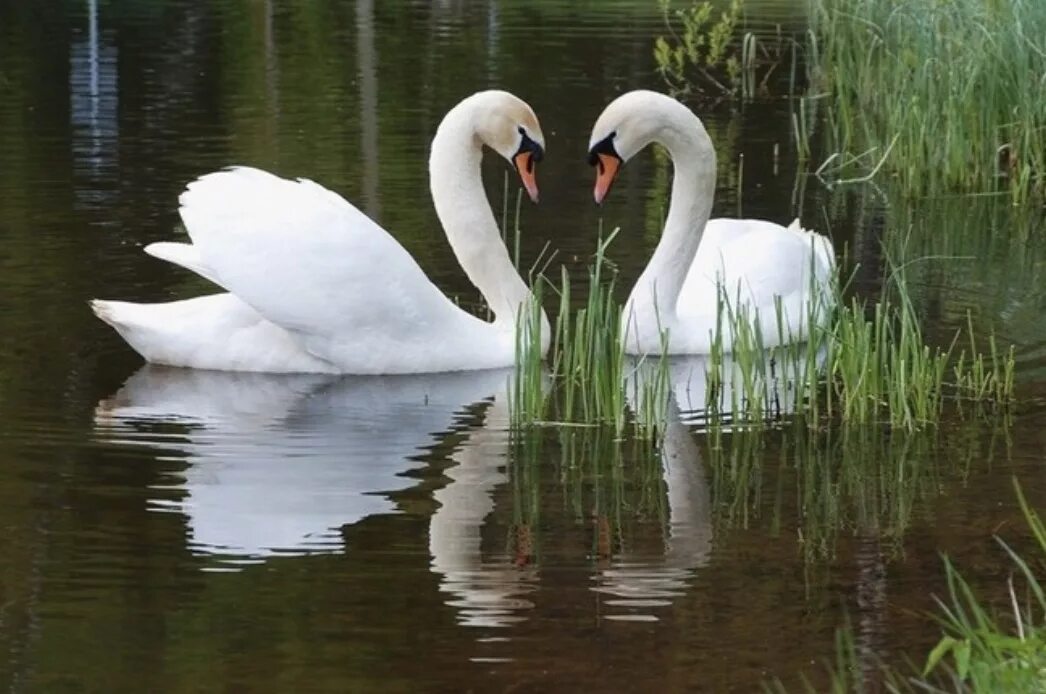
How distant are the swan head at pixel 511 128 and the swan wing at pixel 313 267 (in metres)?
0.69

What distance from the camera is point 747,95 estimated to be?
741 inches

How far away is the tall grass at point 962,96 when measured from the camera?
1249 centimetres

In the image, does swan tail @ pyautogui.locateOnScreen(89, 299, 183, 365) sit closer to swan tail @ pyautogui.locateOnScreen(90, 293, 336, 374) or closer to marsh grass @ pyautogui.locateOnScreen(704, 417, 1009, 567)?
swan tail @ pyautogui.locateOnScreen(90, 293, 336, 374)

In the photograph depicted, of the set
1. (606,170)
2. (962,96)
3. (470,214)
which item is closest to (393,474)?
(470,214)

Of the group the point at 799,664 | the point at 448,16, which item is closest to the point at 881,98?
the point at 799,664

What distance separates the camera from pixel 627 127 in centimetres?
916

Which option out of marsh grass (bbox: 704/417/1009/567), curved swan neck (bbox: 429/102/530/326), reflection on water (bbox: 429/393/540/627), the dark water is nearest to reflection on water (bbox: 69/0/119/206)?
the dark water

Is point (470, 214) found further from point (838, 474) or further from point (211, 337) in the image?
point (838, 474)

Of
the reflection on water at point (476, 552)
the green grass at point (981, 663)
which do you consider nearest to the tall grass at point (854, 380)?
the reflection on water at point (476, 552)

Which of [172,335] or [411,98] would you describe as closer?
[172,335]

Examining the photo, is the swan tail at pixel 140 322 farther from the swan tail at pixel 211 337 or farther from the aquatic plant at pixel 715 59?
the aquatic plant at pixel 715 59

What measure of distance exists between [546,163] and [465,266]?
5.19 meters

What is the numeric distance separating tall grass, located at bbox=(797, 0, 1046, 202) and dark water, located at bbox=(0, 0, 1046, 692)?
2.10 feet

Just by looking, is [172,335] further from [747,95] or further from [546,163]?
[747,95]
